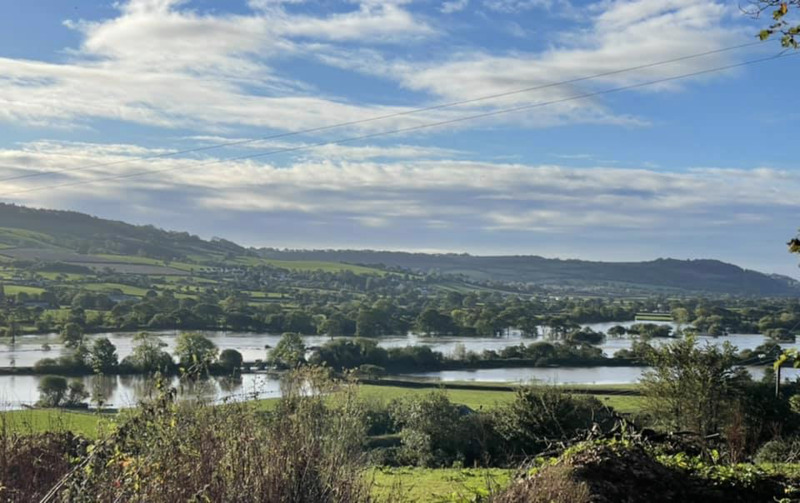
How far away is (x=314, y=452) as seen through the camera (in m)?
5.39

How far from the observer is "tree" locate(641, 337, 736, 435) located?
21.1m

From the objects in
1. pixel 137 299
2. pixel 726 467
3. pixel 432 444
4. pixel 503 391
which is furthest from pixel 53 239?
pixel 726 467

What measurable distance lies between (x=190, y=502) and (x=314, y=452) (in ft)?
3.91

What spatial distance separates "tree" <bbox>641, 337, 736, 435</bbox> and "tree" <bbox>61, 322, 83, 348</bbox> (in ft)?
117

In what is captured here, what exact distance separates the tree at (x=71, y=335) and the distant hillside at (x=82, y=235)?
4602cm

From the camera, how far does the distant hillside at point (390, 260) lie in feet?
340

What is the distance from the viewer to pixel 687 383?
21344 mm

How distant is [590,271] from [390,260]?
45.4 meters

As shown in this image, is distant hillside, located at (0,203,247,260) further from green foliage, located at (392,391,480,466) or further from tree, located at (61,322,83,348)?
green foliage, located at (392,391,480,466)

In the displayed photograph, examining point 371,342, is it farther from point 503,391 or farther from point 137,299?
point 137,299

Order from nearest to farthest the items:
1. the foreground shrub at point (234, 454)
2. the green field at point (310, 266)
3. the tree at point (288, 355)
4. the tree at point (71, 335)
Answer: the foreground shrub at point (234, 454) < the tree at point (288, 355) < the tree at point (71, 335) < the green field at point (310, 266)

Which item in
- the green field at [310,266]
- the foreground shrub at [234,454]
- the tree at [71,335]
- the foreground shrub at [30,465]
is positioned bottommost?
the tree at [71,335]

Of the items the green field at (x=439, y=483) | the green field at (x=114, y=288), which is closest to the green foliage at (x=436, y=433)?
the green field at (x=439, y=483)

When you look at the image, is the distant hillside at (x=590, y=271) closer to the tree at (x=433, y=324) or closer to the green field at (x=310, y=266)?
the green field at (x=310, y=266)
